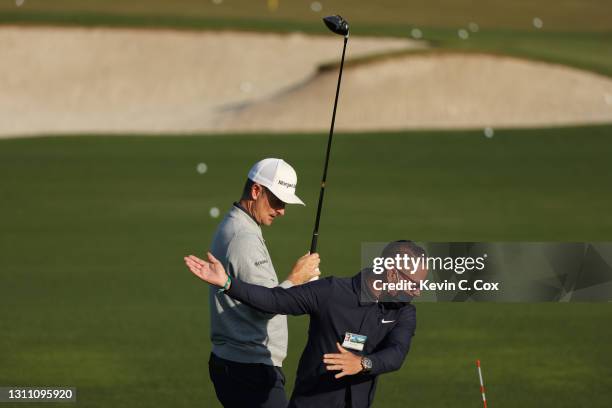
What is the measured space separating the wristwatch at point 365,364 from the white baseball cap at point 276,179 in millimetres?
1332

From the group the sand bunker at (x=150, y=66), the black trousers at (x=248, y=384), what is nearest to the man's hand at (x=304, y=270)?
the black trousers at (x=248, y=384)

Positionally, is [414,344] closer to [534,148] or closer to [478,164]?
[478,164]

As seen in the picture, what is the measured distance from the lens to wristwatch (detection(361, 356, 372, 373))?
689cm

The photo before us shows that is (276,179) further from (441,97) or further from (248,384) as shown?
(441,97)

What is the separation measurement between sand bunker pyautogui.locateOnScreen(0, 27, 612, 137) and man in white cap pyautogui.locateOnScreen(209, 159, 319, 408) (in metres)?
37.4

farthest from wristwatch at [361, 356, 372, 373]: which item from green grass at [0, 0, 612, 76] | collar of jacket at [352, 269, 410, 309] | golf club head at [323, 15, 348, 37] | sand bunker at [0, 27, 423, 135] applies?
sand bunker at [0, 27, 423, 135]

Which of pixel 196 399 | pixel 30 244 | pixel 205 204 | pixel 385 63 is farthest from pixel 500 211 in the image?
pixel 385 63

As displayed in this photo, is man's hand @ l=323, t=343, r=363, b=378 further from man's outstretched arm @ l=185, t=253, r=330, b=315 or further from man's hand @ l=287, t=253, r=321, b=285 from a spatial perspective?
man's hand @ l=287, t=253, r=321, b=285

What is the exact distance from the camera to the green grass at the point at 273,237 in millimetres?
13430

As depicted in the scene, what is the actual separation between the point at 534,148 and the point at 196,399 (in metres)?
26.0

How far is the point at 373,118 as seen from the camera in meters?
47.7

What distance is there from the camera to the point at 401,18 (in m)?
73.0

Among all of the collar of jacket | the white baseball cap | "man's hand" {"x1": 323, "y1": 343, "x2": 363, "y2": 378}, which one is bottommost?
"man's hand" {"x1": 323, "y1": 343, "x2": 363, "y2": 378}

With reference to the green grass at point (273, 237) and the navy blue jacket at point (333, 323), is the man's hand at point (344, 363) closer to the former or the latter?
the navy blue jacket at point (333, 323)
